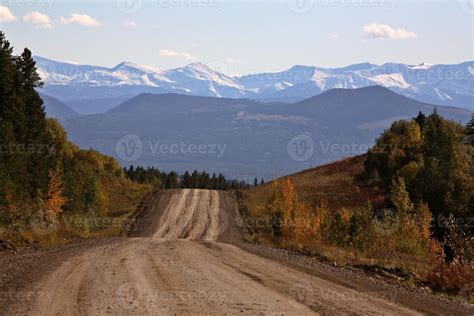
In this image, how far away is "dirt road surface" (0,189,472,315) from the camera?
36.3 ft

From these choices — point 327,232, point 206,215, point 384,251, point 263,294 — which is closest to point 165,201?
point 206,215

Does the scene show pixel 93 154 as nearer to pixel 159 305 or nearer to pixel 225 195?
pixel 225 195

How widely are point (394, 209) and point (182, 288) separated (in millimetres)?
39900

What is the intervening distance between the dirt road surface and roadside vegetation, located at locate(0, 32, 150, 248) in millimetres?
10296

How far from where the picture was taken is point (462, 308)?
12.6 meters

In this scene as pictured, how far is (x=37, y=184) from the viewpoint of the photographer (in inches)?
1729

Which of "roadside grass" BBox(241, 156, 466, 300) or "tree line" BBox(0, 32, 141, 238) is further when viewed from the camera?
"tree line" BBox(0, 32, 141, 238)
